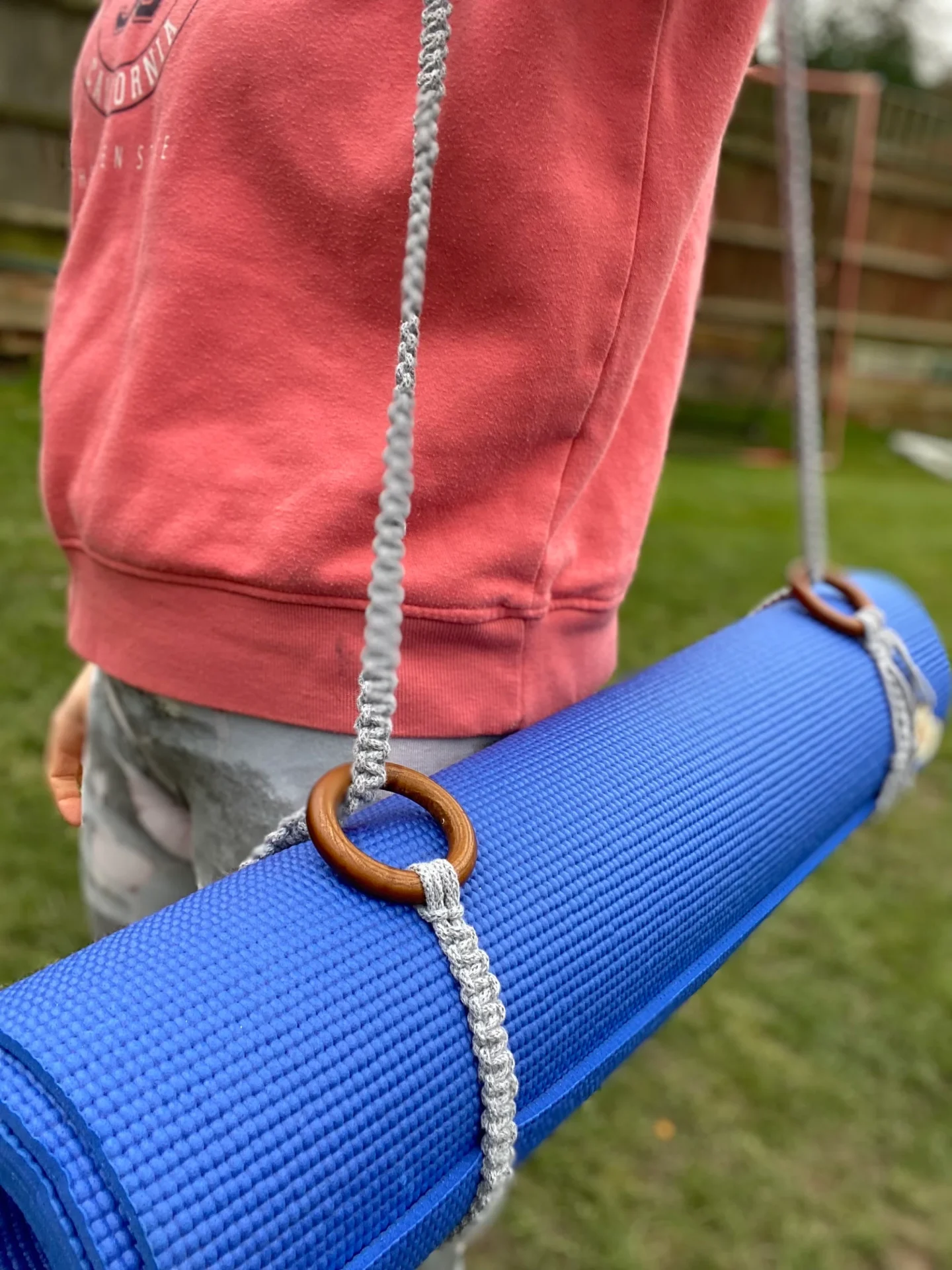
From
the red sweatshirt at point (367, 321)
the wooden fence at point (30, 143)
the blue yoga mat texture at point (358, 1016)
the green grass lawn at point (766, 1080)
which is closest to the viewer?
the blue yoga mat texture at point (358, 1016)

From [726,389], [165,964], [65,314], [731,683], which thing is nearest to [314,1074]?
[165,964]

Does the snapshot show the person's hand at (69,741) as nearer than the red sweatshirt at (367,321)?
No

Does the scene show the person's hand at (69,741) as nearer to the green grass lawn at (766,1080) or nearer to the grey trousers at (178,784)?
the grey trousers at (178,784)

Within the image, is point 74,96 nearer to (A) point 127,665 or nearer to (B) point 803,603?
(A) point 127,665

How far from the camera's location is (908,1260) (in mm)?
1128

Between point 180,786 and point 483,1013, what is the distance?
28 centimetres

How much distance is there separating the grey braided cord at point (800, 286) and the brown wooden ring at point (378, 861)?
1.60 ft

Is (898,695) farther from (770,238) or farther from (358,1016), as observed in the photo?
(770,238)

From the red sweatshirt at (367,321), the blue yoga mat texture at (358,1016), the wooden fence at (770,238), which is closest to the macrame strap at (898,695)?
the blue yoga mat texture at (358,1016)

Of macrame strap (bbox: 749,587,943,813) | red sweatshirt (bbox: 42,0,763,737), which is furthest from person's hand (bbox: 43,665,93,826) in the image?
macrame strap (bbox: 749,587,943,813)

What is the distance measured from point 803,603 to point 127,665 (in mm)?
547

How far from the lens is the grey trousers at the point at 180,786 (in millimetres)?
562

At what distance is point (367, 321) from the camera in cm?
53

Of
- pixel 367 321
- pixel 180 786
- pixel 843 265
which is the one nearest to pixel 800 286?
pixel 367 321
